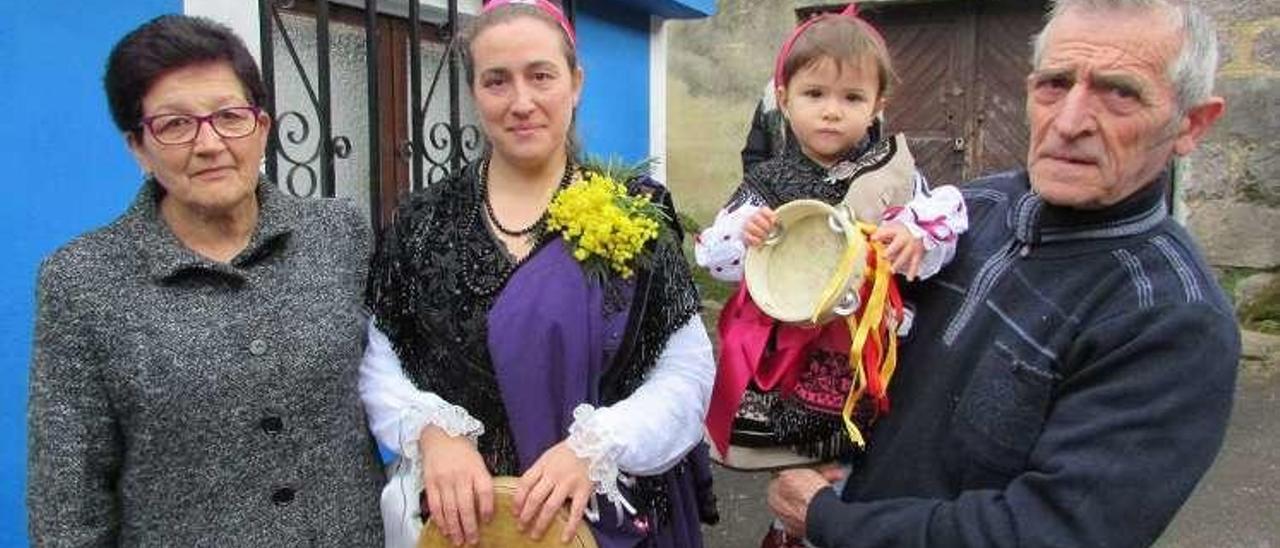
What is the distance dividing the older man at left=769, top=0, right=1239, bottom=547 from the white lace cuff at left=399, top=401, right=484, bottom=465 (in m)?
0.66

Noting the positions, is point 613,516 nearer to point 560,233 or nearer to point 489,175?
point 560,233

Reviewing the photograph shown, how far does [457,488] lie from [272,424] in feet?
1.11

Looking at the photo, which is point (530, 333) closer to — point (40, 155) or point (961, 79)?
point (40, 155)

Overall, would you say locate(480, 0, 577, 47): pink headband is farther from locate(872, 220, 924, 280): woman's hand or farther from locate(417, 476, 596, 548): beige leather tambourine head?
locate(417, 476, 596, 548): beige leather tambourine head

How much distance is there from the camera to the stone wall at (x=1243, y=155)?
6.42 m

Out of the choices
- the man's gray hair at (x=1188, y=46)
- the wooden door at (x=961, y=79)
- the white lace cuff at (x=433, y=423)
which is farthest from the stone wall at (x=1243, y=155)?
the white lace cuff at (x=433, y=423)

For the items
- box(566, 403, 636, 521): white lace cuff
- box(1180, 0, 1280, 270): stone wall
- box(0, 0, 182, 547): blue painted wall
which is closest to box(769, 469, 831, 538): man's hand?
box(566, 403, 636, 521): white lace cuff

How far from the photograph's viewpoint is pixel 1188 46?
1.38 meters

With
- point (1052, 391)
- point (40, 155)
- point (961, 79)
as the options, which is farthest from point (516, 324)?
point (961, 79)

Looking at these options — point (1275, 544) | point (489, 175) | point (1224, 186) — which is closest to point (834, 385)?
point (489, 175)

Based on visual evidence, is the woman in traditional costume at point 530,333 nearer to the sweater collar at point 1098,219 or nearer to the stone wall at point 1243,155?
the sweater collar at point 1098,219

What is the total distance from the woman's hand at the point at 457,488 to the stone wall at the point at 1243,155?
638 cm

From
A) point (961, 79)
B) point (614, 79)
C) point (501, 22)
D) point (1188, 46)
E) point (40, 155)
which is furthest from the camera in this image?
point (961, 79)

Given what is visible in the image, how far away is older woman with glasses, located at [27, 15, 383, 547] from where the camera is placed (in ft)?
5.34
